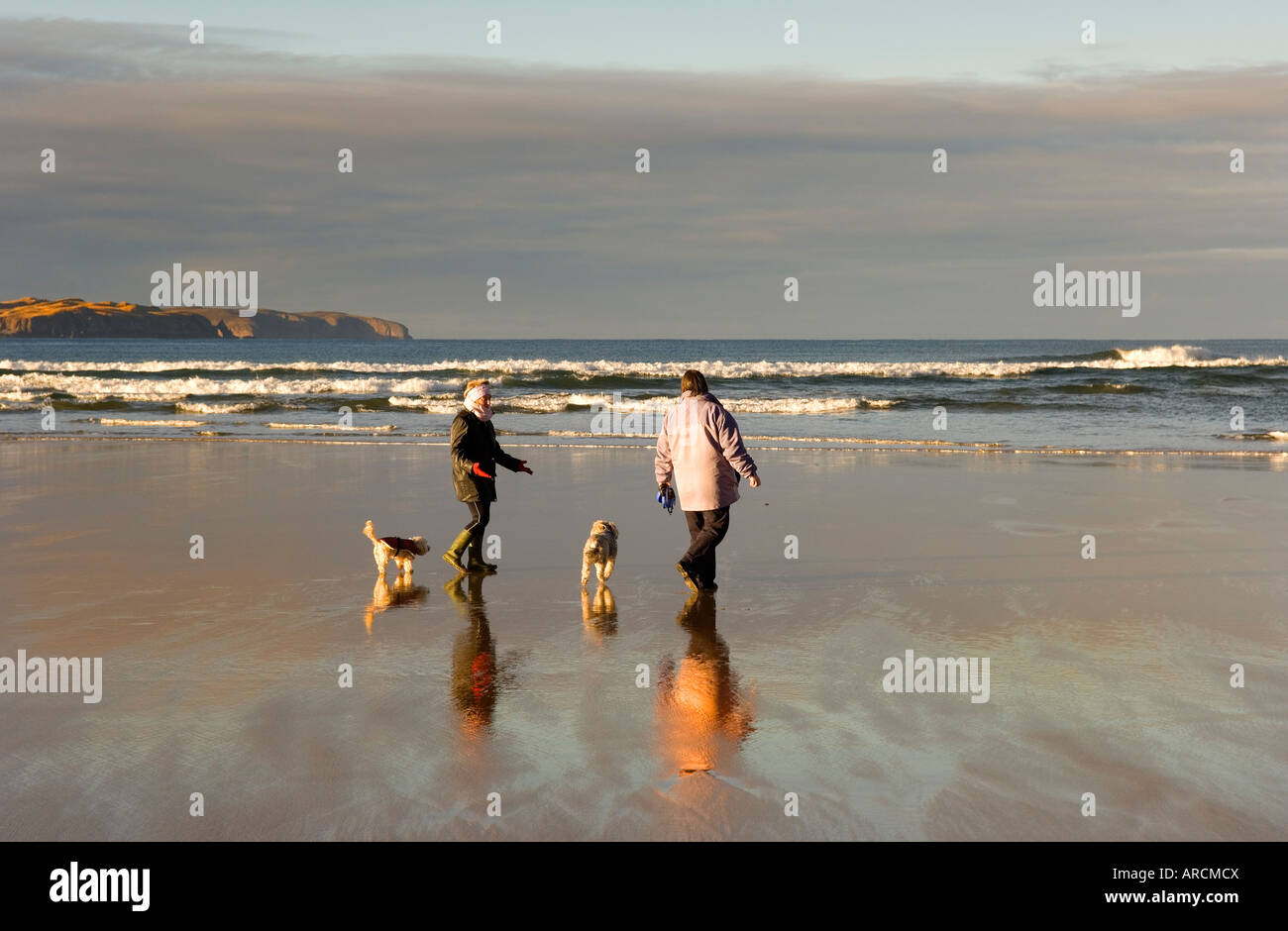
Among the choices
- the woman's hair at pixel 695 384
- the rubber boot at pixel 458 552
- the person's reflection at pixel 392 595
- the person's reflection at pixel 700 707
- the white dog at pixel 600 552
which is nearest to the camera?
the person's reflection at pixel 700 707

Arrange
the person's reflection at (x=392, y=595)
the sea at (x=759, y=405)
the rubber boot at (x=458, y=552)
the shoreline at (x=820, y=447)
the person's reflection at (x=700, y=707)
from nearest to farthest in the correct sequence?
the person's reflection at (x=700, y=707)
the person's reflection at (x=392, y=595)
the rubber boot at (x=458, y=552)
the shoreline at (x=820, y=447)
the sea at (x=759, y=405)

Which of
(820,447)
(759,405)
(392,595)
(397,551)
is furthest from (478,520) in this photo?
(759,405)

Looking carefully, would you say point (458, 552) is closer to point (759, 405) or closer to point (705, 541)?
point (705, 541)

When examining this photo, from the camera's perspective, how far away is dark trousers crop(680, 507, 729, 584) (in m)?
8.05

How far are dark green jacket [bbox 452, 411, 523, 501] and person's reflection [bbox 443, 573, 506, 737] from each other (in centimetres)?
129

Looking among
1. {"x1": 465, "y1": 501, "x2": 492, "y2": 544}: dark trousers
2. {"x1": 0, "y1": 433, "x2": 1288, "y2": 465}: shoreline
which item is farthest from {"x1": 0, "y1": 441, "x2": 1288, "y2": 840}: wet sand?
{"x1": 0, "y1": 433, "x2": 1288, "y2": 465}: shoreline

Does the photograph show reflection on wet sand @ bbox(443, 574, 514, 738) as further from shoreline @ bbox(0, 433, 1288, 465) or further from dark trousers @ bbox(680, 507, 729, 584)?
shoreline @ bbox(0, 433, 1288, 465)

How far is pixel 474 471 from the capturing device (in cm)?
902

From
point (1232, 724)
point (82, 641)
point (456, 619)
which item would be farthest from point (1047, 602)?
point (82, 641)

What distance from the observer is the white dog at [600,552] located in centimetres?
803

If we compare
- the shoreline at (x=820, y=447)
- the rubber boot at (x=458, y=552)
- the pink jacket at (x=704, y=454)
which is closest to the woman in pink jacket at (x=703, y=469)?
the pink jacket at (x=704, y=454)

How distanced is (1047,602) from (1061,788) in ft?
11.4

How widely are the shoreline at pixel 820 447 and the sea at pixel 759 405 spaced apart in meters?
0.19

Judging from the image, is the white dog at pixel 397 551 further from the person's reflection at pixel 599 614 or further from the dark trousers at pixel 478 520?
the person's reflection at pixel 599 614
